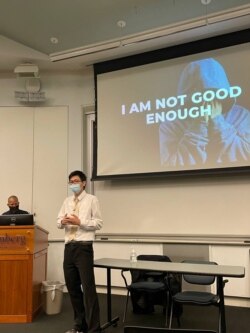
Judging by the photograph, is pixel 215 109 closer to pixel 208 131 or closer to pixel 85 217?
pixel 208 131

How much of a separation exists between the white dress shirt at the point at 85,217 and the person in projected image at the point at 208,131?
1799mm

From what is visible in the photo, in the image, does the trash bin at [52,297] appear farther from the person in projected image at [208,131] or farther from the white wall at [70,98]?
the person in projected image at [208,131]

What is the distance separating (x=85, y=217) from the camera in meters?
3.33

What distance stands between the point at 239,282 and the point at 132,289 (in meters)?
1.53

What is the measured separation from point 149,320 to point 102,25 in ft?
12.8

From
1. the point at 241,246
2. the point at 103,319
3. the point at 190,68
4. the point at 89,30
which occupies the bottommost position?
the point at 103,319

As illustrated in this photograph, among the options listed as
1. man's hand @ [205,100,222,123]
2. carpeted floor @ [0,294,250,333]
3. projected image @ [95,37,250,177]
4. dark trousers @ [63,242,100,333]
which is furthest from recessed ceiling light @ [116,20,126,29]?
carpeted floor @ [0,294,250,333]

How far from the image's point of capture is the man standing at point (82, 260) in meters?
3.20

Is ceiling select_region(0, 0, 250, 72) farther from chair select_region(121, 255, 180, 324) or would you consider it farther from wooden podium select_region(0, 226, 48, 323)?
chair select_region(121, 255, 180, 324)

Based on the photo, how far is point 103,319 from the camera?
3.93 m

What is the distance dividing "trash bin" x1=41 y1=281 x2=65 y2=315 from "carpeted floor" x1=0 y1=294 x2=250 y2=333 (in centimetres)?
7

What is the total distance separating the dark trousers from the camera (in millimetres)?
3188

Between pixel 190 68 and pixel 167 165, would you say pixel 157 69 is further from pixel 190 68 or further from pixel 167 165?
pixel 167 165

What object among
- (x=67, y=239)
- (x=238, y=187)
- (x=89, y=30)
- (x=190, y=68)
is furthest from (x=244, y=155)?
(x=89, y=30)
